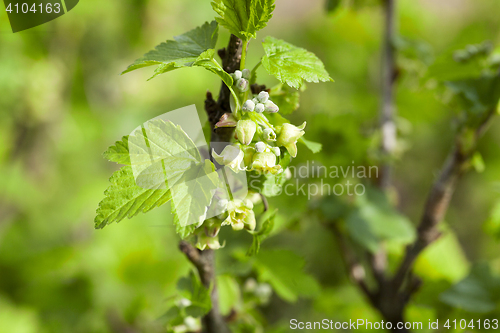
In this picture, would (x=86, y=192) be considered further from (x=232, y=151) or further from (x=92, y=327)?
(x=232, y=151)

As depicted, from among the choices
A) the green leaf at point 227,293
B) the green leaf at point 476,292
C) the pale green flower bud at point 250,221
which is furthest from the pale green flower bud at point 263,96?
the green leaf at point 476,292

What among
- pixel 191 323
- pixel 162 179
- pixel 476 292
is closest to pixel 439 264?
pixel 476 292

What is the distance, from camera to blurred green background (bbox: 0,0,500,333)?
0.73 metres

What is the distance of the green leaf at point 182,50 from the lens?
0.95 ft

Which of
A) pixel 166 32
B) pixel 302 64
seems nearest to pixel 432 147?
pixel 166 32

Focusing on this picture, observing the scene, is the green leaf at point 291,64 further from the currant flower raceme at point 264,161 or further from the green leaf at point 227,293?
the green leaf at point 227,293

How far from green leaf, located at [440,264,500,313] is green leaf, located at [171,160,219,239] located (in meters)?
0.47

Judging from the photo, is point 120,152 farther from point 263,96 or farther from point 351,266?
point 351,266

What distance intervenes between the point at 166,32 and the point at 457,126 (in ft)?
4.14

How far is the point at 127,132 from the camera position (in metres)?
1.33

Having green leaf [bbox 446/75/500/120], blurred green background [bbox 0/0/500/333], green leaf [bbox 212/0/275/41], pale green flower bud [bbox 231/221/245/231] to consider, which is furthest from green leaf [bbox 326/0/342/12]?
pale green flower bud [bbox 231/221/245/231]

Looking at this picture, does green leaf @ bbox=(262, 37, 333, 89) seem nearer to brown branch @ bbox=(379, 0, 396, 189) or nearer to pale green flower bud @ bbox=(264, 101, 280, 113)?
pale green flower bud @ bbox=(264, 101, 280, 113)

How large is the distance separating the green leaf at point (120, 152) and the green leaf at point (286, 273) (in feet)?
1.02

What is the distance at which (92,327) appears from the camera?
2.82 feet
